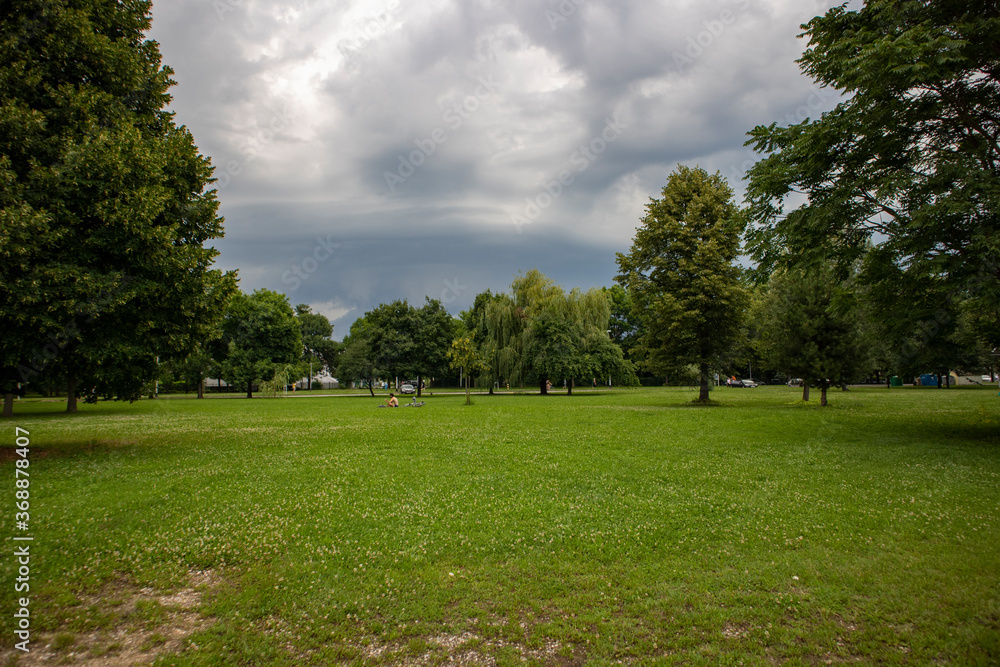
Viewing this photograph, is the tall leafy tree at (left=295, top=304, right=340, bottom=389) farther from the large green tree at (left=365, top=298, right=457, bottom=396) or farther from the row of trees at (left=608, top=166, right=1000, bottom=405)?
the row of trees at (left=608, top=166, right=1000, bottom=405)

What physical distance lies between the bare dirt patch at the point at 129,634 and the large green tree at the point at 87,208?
881 centimetres

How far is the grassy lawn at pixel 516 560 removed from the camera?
15.9 feet

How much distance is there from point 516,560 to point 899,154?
1763cm

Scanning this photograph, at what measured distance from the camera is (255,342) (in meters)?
65.3

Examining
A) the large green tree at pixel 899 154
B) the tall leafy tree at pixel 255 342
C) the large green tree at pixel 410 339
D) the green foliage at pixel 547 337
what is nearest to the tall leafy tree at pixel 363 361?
the large green tree at pixel 410 339

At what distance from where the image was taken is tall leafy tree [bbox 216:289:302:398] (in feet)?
206

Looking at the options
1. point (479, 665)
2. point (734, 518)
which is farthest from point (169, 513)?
point (734, 518)

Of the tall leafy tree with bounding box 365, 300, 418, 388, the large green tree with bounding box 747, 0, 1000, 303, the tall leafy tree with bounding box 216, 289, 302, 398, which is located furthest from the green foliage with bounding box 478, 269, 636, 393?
the large green tree with bounding box 747, 0, 1000, 303

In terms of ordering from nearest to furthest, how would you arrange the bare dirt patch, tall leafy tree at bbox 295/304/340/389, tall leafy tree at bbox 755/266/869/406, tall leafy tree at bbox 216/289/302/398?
1. the bare dirt patch
2. tall leafy tree at bbox 755/266/869/406
3. tall leafy tree at bbox 216/289/302/398
4. tall leafy tree at bbox 295/304/340/389

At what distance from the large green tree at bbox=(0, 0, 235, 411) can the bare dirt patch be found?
8.81m

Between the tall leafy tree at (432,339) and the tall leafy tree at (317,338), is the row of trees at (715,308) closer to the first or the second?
the tall leafy tree at (432,339)

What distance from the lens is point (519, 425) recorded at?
870 inches

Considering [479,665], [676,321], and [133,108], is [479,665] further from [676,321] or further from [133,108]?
[676,321]

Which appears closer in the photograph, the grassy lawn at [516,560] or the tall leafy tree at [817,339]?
the grassy lawn at [516,560]
